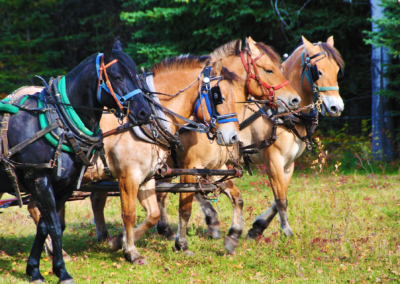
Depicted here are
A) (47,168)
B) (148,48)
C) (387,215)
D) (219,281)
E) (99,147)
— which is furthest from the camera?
(148,48)

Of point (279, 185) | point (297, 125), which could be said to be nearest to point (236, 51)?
point (297, 125)

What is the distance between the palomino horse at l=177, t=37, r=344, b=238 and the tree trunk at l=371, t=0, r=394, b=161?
612cm

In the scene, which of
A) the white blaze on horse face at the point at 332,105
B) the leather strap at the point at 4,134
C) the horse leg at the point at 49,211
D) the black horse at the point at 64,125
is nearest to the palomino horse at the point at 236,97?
the white blaze on horse face at the point at 332,105

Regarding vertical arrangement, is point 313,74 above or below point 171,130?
above

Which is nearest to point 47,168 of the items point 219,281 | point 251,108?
point 219,281

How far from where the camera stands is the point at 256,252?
5.23 metres

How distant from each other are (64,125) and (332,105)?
3599 mm

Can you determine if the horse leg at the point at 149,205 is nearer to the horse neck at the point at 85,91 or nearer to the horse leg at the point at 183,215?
the horse leg at the point at 183,215

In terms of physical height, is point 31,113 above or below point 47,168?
above

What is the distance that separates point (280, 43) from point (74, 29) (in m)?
10.7

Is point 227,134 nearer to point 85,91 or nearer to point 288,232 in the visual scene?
Answer: point 85,91

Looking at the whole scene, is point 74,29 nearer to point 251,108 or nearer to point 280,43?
point 280,43

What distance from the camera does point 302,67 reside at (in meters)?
5.82

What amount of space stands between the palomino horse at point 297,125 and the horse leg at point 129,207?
1.64 m
